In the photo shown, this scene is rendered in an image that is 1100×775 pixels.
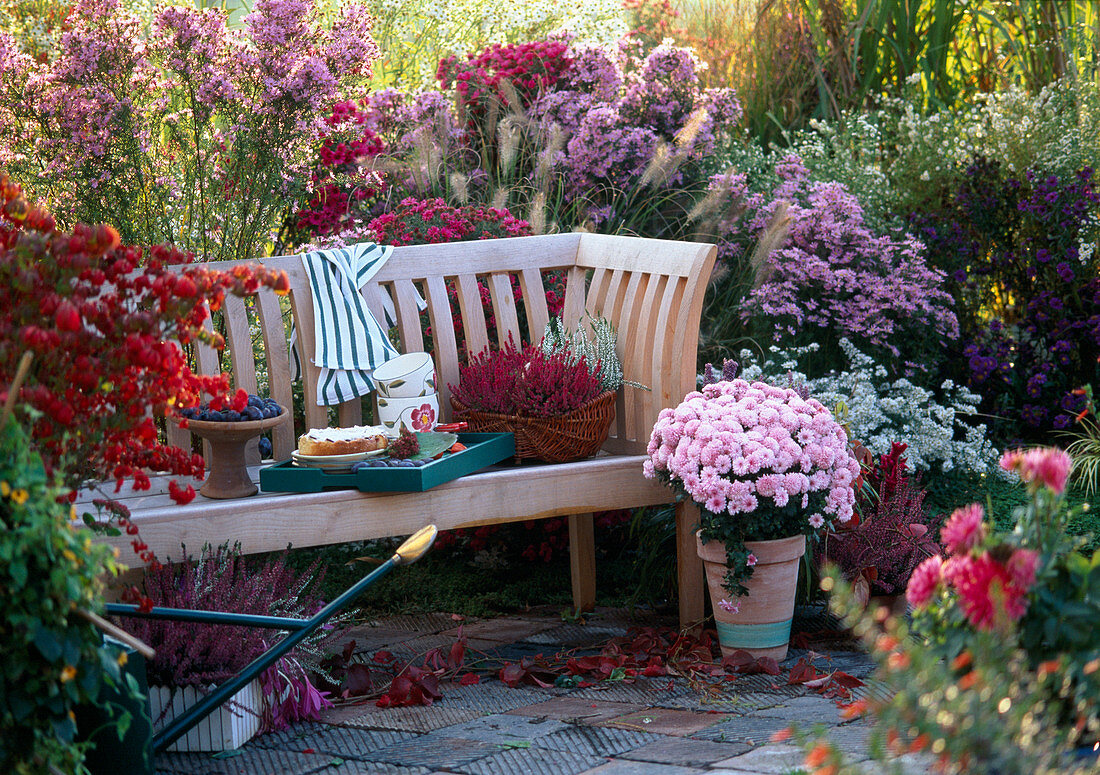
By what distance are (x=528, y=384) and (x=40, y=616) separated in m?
1.92

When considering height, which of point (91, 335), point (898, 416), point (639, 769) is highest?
point (91, 335)

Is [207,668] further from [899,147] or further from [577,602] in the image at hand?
[899,147]

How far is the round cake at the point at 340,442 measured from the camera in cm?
321

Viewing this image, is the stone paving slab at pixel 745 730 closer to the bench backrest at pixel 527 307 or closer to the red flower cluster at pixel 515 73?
the bench backrest at pixel 527 307

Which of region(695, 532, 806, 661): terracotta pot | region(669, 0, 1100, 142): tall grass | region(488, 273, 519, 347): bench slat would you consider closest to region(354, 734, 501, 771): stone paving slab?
region(695, 532, 806, 661): terracotta pot

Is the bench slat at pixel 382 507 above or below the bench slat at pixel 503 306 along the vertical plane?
below

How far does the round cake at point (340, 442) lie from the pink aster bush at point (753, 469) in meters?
0.81

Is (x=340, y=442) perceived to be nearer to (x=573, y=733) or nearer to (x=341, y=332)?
(x=341, y=332)

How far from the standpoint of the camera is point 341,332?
365 cm

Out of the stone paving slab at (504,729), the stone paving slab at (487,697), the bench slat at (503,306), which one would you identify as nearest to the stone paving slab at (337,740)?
the stone paving slab at (504,729)

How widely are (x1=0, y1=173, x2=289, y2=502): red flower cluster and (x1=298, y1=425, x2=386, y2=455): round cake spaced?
39.3 inches

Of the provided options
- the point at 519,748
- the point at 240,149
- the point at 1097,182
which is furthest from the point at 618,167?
the point at 519,748

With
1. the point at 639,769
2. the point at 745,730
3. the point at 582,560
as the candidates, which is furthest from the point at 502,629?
the point at 639,769

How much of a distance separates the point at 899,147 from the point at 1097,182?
3.20ft
